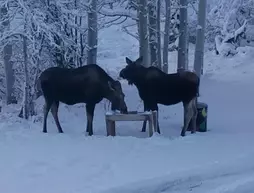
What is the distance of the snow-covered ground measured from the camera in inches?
301

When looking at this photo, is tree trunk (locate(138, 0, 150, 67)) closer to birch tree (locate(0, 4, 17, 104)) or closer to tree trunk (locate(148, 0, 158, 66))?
tree trunk (locate(148, 0, 158, 66))

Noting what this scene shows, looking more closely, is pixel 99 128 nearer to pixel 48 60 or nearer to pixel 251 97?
pixel 48 60

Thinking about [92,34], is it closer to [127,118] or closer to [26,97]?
[26,97]

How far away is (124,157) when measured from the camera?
9.12 meters

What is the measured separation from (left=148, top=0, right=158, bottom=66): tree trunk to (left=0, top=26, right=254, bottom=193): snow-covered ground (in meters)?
4.12

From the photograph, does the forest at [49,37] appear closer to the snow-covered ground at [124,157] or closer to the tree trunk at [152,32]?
the tree trunk at [152,32]

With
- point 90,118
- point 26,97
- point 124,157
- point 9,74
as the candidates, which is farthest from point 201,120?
point 9,74

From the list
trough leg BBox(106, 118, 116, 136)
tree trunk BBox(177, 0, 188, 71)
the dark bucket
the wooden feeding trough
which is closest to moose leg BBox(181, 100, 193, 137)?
the dark bucket

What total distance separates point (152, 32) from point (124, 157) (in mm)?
9881

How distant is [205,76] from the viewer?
79.5 ft

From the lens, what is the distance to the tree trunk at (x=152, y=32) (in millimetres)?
18234

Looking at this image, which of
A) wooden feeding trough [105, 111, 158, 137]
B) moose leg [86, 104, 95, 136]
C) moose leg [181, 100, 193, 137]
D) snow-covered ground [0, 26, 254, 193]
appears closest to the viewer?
snow-covered ground [0, 26, 254, 193]

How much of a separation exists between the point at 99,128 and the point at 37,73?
8.74 ft

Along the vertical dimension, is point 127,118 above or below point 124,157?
above
